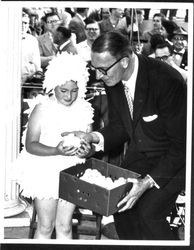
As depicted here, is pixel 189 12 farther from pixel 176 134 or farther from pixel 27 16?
pixel 27 16

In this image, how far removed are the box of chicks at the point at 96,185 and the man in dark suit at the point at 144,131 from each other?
0.12 feet

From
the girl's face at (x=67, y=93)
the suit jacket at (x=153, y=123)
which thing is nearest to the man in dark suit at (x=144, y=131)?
the suit jacket at (x=153, y=123)

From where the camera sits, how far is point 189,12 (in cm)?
166

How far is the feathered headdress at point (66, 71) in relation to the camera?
159 cm

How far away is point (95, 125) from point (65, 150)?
0.14 m

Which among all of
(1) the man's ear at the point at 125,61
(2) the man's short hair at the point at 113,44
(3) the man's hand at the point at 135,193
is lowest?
(3) the man's hand at the point at 135,193

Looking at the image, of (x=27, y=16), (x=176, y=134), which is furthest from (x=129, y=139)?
(x=27, y=16)

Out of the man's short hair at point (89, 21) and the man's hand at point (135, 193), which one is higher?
the man's short hair at point (89, 21)

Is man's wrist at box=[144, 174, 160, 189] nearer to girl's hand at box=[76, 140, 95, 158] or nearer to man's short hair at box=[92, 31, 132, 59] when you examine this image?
girl's hand at box=[76, 140, 95, 158]

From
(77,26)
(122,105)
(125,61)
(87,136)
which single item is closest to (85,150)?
(87,136)

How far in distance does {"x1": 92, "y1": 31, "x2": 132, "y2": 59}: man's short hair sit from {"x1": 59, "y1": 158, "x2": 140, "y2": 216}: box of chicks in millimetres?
388

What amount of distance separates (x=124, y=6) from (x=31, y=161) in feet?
2.11

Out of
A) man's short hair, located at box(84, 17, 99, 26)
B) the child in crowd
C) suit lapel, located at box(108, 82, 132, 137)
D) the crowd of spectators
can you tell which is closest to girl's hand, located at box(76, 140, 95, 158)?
the child in crowd

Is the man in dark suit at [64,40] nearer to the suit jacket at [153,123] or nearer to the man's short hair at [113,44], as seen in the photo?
the man's short hair at [113,44]
